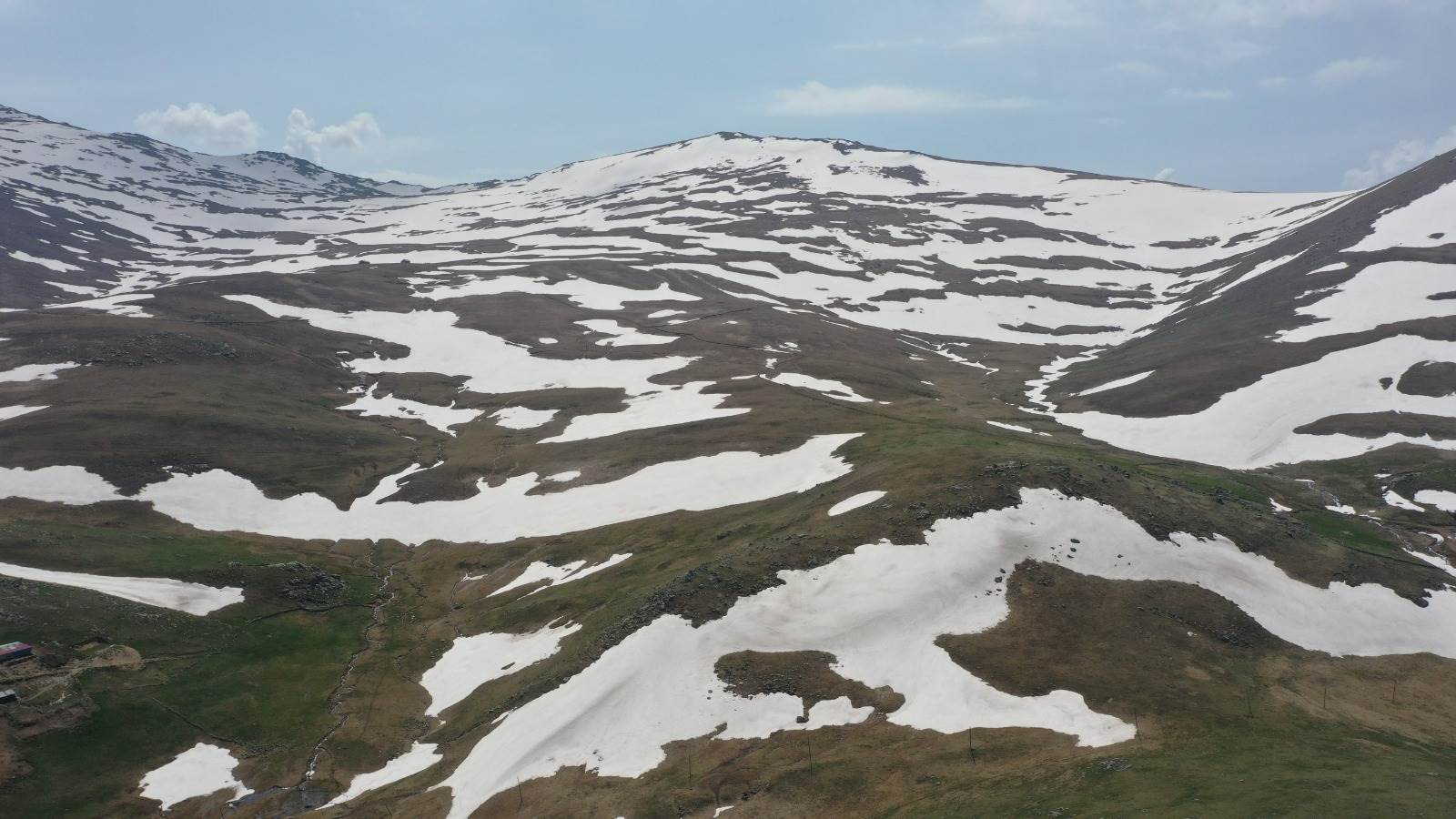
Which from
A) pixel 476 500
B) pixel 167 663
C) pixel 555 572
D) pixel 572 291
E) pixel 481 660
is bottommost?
pixel 481 660

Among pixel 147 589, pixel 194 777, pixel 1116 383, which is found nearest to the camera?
pixel 194 777

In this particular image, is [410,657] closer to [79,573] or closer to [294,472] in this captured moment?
[79,573]

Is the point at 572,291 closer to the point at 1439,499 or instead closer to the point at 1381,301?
the point at 1381,301

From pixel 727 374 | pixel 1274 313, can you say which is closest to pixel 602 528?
pixel 727 374

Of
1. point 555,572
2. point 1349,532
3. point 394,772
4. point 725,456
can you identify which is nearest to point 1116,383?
point 1349,532

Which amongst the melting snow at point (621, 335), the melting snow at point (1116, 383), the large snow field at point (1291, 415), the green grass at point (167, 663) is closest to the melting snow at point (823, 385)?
the large snow field at point (1291, 415)

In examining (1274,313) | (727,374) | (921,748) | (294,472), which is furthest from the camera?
(1274,313)

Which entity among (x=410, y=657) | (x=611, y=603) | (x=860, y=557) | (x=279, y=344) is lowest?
(x=410, y=657)
